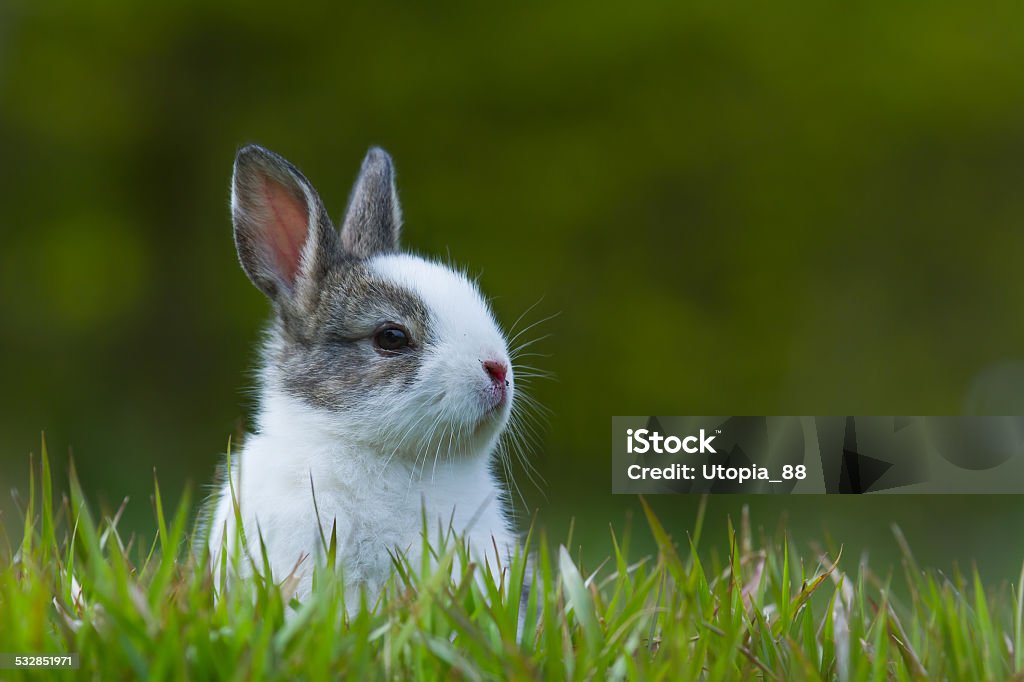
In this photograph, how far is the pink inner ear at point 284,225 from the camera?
4.93 m

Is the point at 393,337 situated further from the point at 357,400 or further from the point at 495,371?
the point at 495,371

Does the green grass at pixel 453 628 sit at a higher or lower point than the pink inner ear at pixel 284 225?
lower

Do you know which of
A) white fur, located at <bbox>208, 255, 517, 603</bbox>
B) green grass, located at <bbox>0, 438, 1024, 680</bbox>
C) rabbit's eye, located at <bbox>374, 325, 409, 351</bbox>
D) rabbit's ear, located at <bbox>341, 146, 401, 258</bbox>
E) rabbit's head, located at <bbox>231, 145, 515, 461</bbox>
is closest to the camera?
green grass, located at <bbox>0, 438, 1024, 680</bbox>

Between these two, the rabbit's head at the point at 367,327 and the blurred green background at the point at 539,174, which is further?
the blurred green background at the point at 539,174

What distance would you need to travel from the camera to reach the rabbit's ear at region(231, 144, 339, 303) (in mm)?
4812

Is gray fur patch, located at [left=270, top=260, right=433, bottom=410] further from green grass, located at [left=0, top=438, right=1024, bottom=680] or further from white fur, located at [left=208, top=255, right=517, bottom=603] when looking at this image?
green grass, located at [left=0, top=438, right=1024, bottom=680]

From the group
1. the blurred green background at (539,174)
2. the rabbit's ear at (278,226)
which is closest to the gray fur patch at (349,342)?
the rabbit's ear at (278,226)

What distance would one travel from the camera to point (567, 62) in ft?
36.8

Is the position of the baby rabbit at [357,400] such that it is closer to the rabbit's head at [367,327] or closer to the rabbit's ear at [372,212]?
the rabbit's head at [367,327]

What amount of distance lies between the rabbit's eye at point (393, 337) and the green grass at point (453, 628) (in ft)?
3.57

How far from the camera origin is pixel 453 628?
3033 mm

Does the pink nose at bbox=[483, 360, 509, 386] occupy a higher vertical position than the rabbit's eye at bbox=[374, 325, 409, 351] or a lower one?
lower

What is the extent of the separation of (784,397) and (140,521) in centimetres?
620

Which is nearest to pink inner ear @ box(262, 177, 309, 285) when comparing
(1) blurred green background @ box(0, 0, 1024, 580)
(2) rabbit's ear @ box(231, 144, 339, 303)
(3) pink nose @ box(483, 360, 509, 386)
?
(2) rabbit's ear @ box(231, 144, 339, 303)
